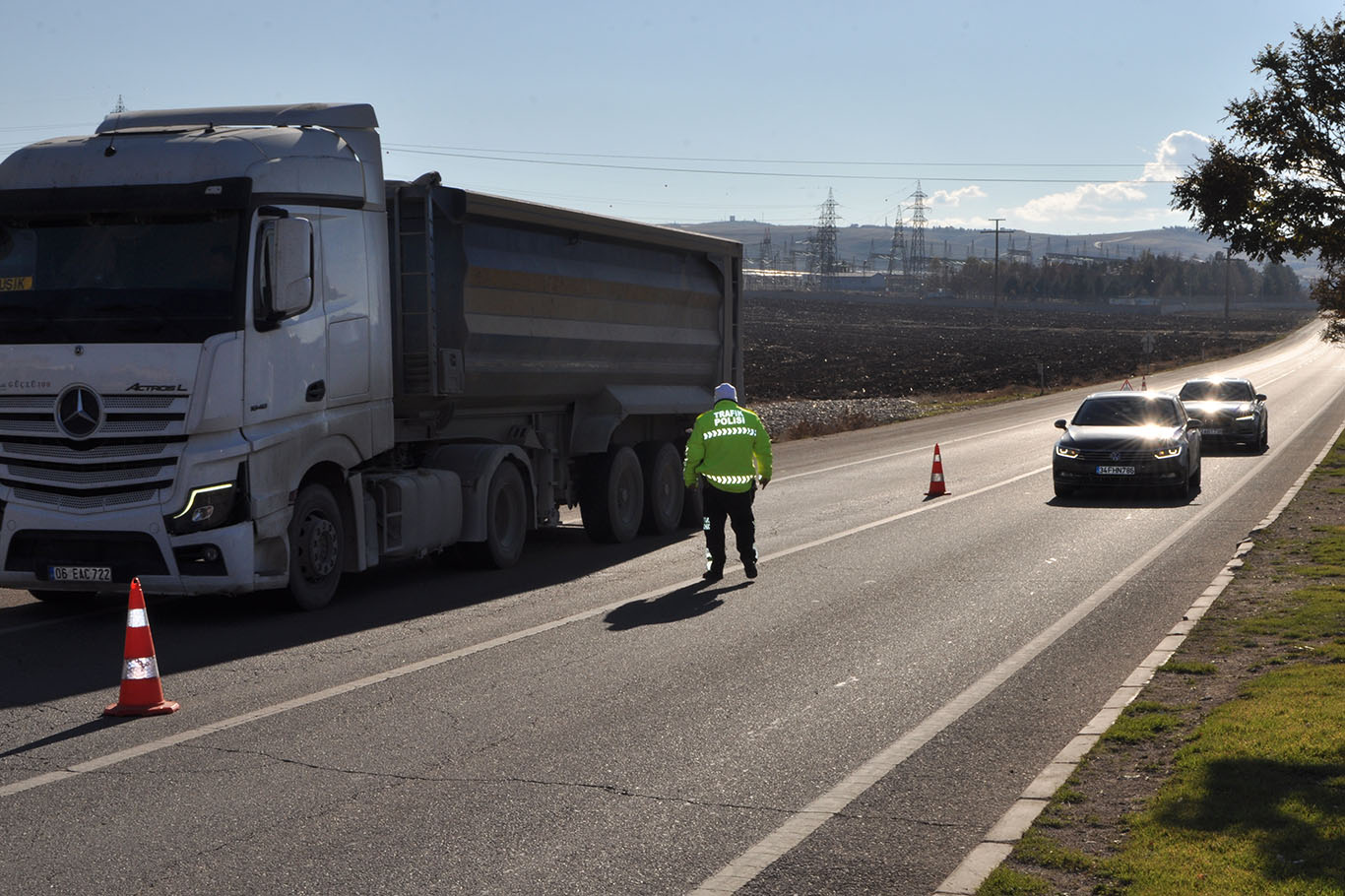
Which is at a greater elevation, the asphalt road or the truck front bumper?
the truck front bumper

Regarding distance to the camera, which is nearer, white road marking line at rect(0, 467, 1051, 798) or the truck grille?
white road marking line at rect(0, 467, 1051, 798)

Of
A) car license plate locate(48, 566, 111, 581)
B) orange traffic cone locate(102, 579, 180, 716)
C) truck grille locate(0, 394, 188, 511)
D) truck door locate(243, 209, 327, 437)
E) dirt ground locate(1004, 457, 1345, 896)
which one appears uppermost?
truck door locate(243, 209, 327, 437)

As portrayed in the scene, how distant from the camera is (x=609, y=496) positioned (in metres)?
16.1

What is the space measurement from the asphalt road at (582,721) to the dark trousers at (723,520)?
29cm

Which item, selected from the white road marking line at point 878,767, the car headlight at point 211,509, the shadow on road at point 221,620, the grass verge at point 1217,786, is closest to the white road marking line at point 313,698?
the shadow on road at point 221,620

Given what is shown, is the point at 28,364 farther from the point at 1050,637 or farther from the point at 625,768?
the point at 1050,637

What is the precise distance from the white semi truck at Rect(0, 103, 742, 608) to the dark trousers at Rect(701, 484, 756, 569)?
6.69ft

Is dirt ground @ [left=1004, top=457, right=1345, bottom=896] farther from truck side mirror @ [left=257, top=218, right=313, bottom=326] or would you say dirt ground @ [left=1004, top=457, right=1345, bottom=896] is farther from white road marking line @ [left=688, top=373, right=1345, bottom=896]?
truck side mirror @ [left=257, top=218, right=313, bottom=326]

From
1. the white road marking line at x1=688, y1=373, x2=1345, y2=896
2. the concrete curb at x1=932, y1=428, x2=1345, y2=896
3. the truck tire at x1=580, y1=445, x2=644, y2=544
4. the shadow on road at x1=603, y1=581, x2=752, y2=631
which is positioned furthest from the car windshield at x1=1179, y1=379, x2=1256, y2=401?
the shadow on road at x1=603, y1=581, x2=752, y2=631

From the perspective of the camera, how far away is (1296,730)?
24.2 ft

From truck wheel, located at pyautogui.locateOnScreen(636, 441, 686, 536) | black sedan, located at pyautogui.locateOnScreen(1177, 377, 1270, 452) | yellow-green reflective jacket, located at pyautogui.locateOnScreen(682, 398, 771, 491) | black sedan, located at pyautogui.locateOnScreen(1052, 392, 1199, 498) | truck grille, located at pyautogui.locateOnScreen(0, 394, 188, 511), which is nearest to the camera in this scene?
truck grille, located at pyautogui.locateOnScreen(0, 394, 188, 511)

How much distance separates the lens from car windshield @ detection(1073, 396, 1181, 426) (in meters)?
22.4

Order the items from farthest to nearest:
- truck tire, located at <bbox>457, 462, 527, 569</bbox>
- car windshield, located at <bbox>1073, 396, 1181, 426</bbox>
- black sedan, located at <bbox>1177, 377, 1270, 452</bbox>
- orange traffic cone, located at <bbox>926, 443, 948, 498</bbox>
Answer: black sedan, located at <bbox>1177, 377, 1270, 452</bbox>, car windshield, located at <bbox>1073, 396, 1181, 426</bbox>, orange traffic cone, located at <bbox>926, 443, 948, 498</bbox>, truck tire, located at <bbox>457, 462, 527, 569</bbox>

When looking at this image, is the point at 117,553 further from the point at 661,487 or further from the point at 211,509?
the point at 661,487
